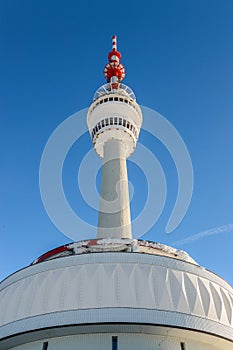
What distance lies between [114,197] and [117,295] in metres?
18.2

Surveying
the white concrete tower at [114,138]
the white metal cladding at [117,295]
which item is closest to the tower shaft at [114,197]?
the white concrete tower at [114,138]

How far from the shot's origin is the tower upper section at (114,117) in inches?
1836

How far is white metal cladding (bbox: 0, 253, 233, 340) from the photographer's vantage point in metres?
22.0

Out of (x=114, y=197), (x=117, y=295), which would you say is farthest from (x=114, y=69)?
(x=117, y=295)

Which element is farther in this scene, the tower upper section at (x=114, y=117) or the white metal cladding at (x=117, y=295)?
the tower upper section at (x=114, y=117)

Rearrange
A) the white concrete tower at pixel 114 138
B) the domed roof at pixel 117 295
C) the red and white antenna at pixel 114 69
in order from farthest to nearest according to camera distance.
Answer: the red and white antenna at pixel 114 69, the white concrete tower at pixel 114 138, the domed roof at pixel 117 295

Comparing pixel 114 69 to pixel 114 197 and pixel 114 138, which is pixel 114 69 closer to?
pixel 114 138

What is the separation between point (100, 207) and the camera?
4016 cm

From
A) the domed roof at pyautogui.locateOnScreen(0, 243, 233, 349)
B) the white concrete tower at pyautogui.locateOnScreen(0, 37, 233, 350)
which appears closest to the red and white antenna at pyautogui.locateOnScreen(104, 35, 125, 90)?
the white concrete tower at pyautogui.locateOnScreen(0, 37, 233, 350)

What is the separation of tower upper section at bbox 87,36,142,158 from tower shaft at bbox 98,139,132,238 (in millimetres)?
2238

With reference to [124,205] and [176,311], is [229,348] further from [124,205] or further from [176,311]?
[124,205]

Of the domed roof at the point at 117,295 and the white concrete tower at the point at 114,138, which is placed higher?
the white concrete tower at the point at 114,138

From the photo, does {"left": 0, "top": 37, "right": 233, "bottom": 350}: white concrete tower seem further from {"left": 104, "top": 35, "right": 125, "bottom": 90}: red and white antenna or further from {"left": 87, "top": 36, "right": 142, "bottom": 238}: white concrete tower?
{"left": 104, "top": 35, "right": 125, "bottom": 90}: red and white antenna

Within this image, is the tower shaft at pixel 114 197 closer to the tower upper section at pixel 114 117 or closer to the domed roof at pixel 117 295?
the tower upper section at pixel 114 117
